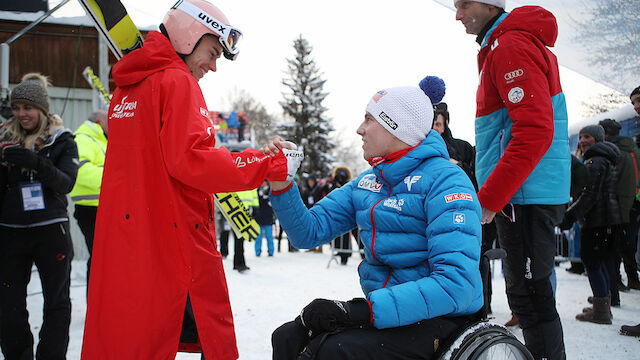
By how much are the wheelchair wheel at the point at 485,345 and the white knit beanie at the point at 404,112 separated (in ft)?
2.71

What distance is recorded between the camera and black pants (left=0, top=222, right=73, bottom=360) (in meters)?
2.85

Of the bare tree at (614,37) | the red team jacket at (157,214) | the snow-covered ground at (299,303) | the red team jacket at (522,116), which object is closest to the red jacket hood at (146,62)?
the red team jacket at (157,214)

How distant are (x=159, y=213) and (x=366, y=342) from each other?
0.94 meters

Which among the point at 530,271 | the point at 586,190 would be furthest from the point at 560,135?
the point at 586,190

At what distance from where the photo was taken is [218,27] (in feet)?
6.43

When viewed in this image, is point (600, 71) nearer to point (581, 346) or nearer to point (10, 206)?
point (581, 346)

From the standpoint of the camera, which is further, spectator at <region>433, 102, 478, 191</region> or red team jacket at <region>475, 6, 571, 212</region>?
spectator at <region>433, 102, 478, 191</region>

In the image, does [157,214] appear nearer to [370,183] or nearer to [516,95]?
[370,183]

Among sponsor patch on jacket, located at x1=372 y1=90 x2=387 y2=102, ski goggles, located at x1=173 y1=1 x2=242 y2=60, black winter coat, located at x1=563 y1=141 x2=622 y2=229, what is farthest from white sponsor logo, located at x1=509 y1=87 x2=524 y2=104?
black winter coat, located at x1=563 y1=141 x2=622 y2=229

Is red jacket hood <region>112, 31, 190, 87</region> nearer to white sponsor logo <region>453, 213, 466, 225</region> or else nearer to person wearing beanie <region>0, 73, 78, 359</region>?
white sponsor logo <region>453, 213, 466, 225</region>

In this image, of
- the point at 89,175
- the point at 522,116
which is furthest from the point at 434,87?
the point at 89,175

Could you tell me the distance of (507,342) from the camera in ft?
5.41

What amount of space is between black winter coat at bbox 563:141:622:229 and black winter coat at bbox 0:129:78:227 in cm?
510

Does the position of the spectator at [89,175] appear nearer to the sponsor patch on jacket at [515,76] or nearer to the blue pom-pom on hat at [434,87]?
the blue pom-pom on hat at [434,87]
